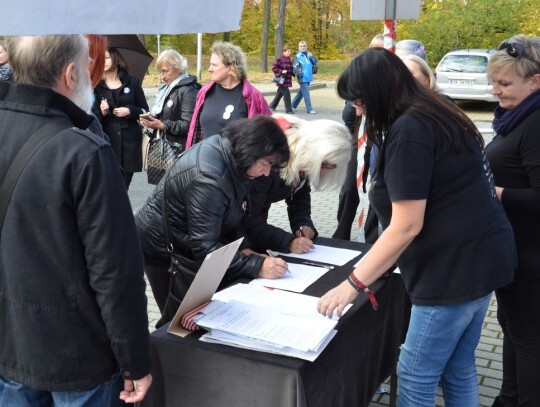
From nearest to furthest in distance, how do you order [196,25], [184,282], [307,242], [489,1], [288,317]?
[196,25] → [288,317] → [184,282] → [307,242] → [489,1]

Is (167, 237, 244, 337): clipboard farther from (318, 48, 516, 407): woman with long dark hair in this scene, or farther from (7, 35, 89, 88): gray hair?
(7, 35, 89, 88): gray hair

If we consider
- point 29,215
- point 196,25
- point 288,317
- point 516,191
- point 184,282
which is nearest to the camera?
point 196,25

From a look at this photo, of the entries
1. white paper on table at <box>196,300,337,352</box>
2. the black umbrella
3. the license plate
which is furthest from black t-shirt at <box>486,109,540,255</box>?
the license plate

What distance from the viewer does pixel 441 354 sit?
7.42ft

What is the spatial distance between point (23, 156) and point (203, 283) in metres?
0.75

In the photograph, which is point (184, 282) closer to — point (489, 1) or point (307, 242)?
point (307, 242)

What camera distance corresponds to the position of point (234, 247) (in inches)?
85.5

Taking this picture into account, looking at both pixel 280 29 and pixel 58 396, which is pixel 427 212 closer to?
pixel 58 396

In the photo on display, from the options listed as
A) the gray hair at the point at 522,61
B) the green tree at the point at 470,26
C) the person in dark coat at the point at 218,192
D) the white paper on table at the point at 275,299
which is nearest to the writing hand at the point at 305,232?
the person in dark coat at the point at 218,192

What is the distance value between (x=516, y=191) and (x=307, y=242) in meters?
0.98

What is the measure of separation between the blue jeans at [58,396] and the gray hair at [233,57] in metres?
3.85

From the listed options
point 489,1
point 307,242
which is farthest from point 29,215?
point 489,1

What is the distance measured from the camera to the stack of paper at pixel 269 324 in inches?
76.0

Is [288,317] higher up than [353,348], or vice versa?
[288,317]
